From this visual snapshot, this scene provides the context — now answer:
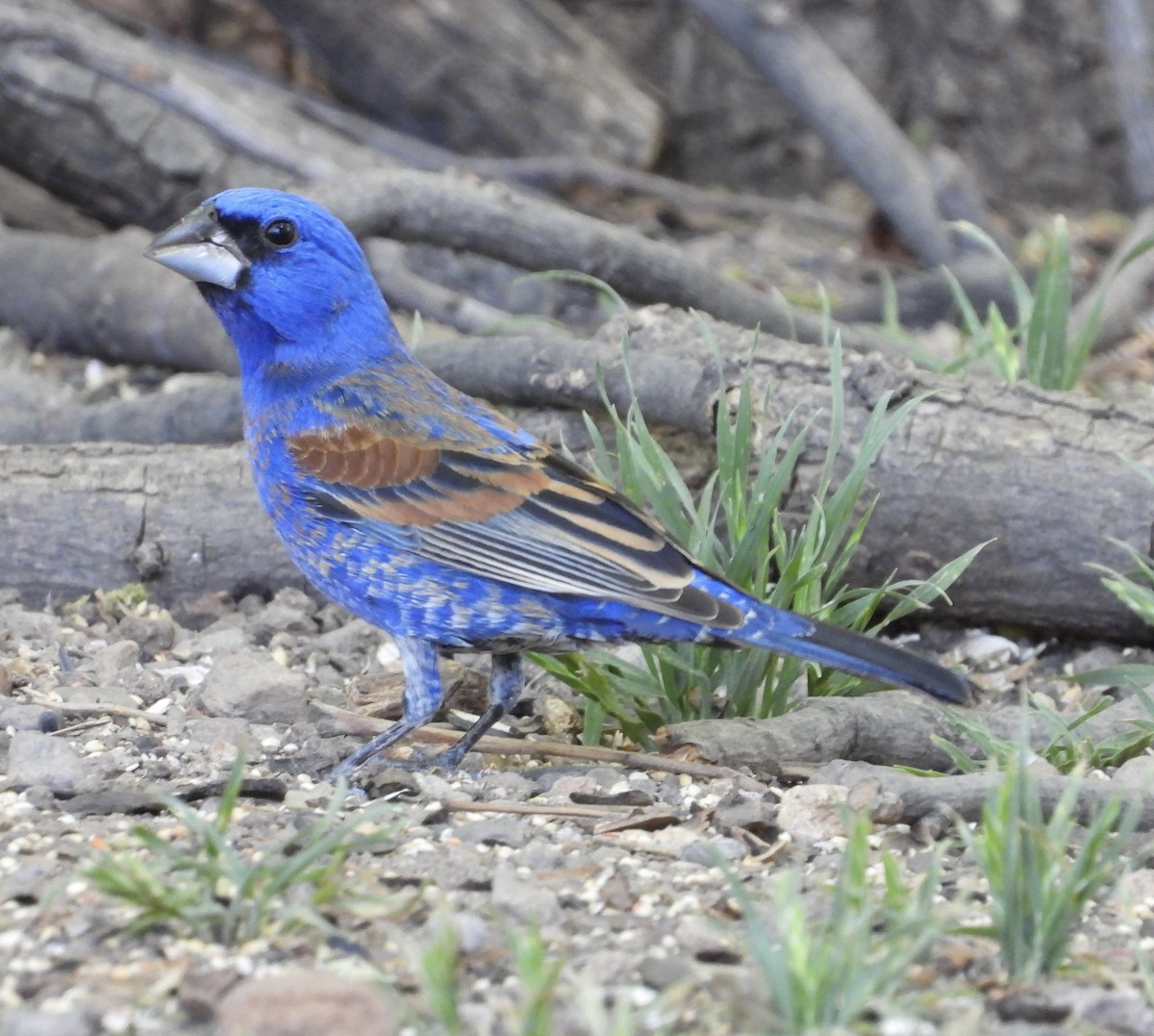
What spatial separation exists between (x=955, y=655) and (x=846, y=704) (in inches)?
38.8

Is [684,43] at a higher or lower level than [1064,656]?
higher

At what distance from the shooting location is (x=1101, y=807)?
299 centimetres

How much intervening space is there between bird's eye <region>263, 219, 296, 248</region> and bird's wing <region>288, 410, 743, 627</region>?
1.29 feet

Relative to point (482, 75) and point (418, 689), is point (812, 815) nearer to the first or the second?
point (418, 689)

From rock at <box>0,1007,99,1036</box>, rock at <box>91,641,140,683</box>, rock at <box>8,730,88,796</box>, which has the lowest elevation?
rock at <box>91,641,140,683</box>

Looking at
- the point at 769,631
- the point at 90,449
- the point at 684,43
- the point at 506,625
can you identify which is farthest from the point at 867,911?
the point at 684,43

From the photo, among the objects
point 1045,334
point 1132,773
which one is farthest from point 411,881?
point 1045,334

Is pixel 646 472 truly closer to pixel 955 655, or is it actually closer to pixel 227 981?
pixel 955 655

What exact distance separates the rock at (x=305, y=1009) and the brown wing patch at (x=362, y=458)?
1.42 metres

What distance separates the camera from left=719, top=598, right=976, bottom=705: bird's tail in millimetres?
3148

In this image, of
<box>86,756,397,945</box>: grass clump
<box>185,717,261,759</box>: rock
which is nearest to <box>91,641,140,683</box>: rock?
<box>185,717,261,759</box>: rock

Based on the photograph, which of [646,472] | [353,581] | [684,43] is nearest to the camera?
[353,581]

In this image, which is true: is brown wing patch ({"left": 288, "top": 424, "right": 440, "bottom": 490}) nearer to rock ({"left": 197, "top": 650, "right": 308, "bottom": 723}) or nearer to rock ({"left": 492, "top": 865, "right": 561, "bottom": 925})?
rock ({"left": 197, "top": 650, "right": 308, "bottom": 723})

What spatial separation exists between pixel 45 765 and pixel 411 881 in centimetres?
80
